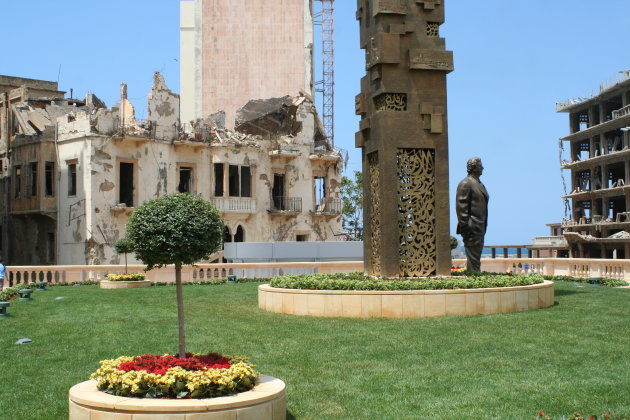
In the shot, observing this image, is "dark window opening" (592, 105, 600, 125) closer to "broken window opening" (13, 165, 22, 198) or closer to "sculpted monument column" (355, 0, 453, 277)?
"broken window opening" (13, 165, 22, 198)

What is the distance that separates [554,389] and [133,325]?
28.6ft

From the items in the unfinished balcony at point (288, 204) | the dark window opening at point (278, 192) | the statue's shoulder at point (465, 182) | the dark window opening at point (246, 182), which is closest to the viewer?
the statue's shoulder at point (465, 182)

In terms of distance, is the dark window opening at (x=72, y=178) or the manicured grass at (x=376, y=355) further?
the dark window opening at (x=72, y=178)

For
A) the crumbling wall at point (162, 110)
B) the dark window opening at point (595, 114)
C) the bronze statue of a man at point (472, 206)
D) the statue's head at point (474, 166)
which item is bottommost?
the bronze statue of a man at point (472, 206)

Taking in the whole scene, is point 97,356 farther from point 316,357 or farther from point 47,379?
point 316,357

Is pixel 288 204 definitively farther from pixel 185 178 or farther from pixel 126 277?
pixel 126 277

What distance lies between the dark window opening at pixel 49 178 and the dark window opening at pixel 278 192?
1260 centimetres

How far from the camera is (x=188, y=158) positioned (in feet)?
135

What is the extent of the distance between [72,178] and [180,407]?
34.0 metres

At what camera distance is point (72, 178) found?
38.5 metres

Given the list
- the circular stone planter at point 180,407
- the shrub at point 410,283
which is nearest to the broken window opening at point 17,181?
the shrub at point 410,283

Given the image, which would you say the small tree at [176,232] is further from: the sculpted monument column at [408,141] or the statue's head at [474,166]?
the statue's head at [474,166]

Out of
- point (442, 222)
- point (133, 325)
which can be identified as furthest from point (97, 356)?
point (442, 222)

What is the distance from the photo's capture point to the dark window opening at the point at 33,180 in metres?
39.3
